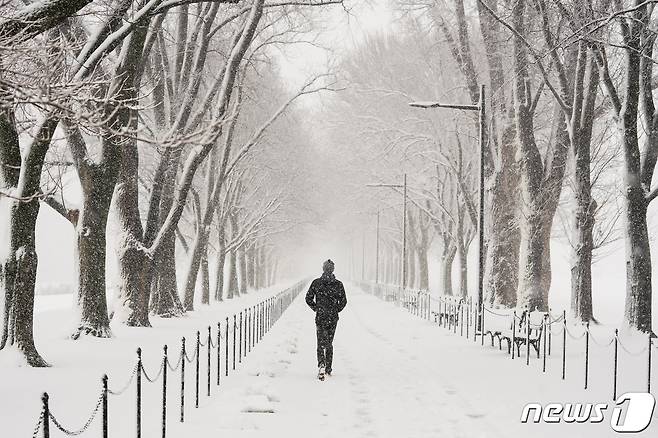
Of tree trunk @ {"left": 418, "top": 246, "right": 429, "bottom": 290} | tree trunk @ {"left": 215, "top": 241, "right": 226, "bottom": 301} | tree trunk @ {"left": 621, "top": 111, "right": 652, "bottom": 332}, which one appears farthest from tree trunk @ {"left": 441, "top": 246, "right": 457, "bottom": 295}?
tree trunk @ {"left": 621, "top": 111, "right": 652, "bottom": 332}

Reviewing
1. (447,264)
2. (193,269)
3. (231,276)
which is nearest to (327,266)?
(193,269)

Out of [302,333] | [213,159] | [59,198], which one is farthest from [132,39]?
[213,159]

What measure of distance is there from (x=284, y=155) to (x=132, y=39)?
1221 inches

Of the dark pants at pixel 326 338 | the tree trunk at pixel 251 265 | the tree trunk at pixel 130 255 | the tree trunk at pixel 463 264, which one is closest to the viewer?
the dark pants at pixel 326 338

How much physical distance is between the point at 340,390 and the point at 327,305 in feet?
6.70

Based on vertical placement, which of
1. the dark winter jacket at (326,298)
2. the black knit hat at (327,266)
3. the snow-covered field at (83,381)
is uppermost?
the black knit hat at (327,266)

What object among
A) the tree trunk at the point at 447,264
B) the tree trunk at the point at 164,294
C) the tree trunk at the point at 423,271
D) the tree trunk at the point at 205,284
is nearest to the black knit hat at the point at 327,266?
the tree trunk at the point at 164,294

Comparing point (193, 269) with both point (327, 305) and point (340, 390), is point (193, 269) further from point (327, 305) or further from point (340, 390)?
point (340, 390)

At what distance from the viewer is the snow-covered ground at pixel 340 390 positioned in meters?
9.38

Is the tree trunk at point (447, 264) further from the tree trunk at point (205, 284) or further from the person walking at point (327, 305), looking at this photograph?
the person walking at point (327, 305)

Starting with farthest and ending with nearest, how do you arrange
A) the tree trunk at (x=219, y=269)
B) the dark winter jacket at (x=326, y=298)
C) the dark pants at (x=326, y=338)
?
the tree trunk at (x=219, y=269)
the dark winter jacket at (x=326, y=298)
the dark pants at (x=326, y=338)

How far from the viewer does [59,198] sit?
19.5m

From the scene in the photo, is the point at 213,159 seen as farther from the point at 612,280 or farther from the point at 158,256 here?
the point at 612,280

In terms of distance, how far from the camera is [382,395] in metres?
11.6
